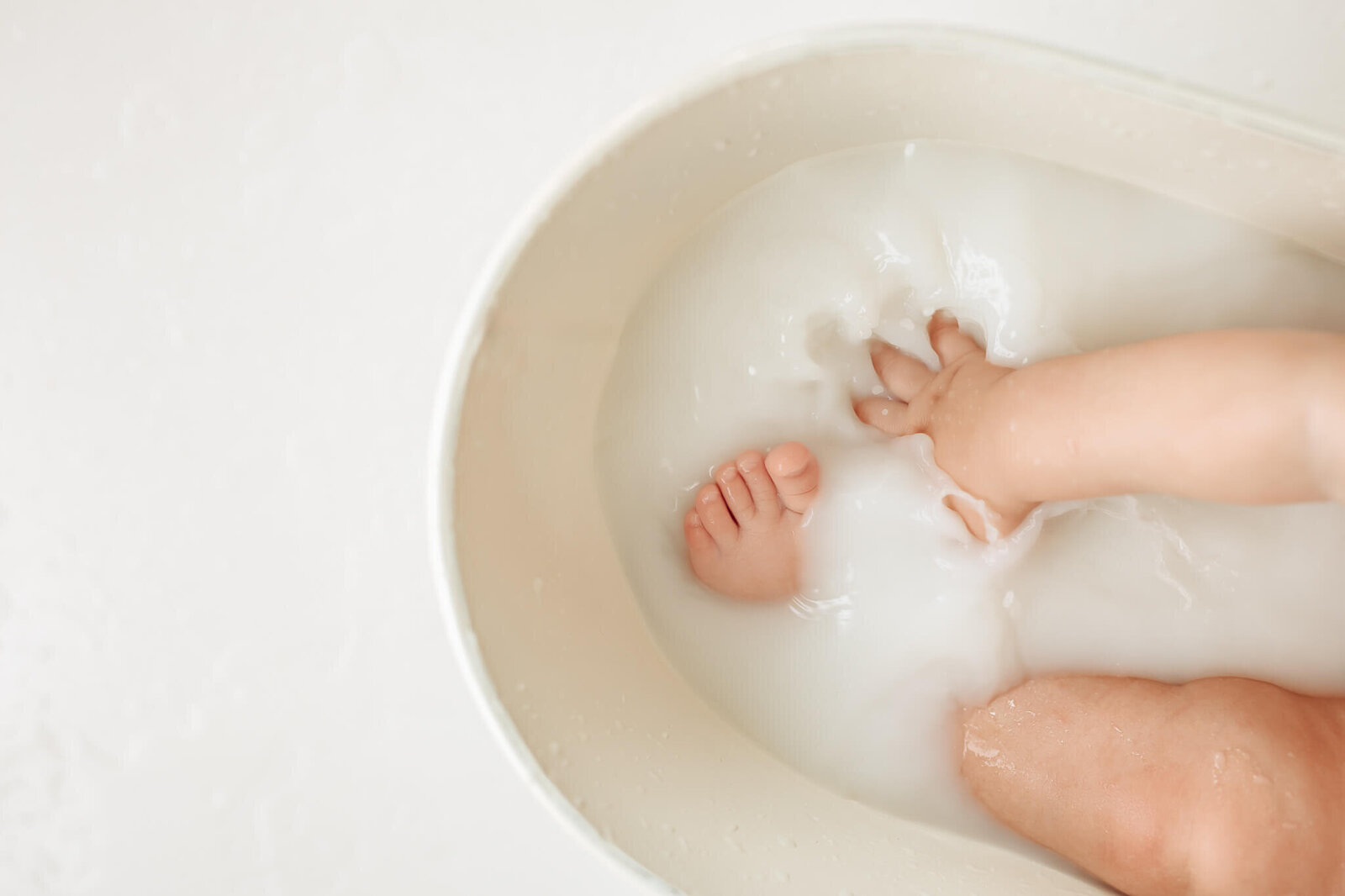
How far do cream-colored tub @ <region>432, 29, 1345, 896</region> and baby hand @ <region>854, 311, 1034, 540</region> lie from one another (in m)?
0.15

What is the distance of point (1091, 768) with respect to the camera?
633 mm

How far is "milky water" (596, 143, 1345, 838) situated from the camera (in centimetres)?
69

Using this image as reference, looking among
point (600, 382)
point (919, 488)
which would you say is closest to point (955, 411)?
point (919, 488)

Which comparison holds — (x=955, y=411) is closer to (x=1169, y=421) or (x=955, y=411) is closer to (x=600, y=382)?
(x=1169, y=421)

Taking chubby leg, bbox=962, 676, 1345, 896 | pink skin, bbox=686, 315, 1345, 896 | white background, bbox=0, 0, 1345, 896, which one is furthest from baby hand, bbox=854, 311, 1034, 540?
white background, bbox=0, 0, 1345, 896

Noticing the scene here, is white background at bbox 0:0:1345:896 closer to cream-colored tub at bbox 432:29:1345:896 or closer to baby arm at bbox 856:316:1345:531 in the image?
cream-colored tub at bbox 432:29:1345:896

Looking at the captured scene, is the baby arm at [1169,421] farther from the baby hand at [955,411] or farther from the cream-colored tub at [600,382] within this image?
the cream-colored tub at [600,382]

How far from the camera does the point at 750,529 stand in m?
0.71

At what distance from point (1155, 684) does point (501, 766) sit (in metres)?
0.50

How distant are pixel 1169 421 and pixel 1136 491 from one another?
2.7 inches

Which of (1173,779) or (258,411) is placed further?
(258,411)

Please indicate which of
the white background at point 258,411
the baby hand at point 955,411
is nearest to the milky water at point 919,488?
the baby hand at point 955,411

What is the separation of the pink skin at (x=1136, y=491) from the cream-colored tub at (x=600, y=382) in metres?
0.06

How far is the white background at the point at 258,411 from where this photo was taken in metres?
0.73
